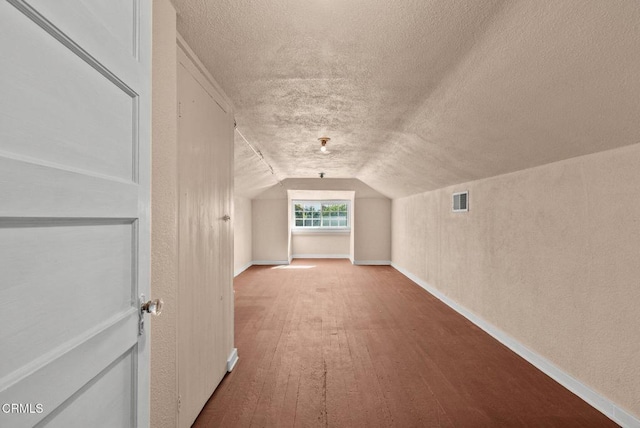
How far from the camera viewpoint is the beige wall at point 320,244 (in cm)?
939

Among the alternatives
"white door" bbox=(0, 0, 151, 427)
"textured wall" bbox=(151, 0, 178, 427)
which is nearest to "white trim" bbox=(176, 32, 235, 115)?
"textured wall" bbox=(151, 0, 178, 427)

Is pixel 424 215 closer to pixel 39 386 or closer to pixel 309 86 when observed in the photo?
pixel 309 86

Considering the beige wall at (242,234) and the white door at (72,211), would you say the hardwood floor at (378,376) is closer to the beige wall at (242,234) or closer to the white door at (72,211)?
the white door at (72,211)

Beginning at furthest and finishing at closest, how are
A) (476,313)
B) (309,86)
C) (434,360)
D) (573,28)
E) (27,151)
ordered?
(476,313), (434,360), (309,86), (573,28), (27,151)

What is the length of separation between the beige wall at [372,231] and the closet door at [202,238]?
583 centimetres

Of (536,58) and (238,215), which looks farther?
(238,215)

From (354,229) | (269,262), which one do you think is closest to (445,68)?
(354,229)

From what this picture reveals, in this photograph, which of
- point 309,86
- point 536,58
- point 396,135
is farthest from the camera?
point 396,135

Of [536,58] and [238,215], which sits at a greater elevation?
[536,58]

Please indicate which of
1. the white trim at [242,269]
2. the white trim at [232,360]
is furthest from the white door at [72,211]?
the white trim at [242,269]

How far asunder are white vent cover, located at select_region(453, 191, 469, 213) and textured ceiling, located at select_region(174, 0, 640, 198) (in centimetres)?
86

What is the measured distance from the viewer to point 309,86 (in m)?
2.28

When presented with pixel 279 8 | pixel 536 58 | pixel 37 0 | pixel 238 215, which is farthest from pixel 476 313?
pixel 238 215

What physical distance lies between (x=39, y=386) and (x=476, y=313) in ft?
12.9
